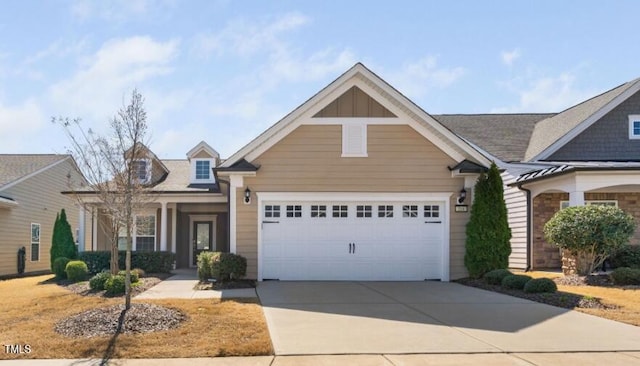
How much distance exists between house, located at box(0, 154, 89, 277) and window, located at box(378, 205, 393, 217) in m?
11.6

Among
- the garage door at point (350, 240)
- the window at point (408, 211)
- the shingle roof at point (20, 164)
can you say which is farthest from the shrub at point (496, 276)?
the shingle roof at point (20, 164)

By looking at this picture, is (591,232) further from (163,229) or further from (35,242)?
(35,242)

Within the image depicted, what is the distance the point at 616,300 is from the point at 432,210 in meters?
5.43

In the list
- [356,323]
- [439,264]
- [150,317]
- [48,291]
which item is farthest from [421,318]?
[48,291]

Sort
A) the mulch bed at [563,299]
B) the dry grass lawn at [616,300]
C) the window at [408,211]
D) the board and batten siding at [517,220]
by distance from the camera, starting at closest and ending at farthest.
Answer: the dry grass lawn at [616,300] → the mulch bed at [563,299] → the window at [408,211] → the board and batten siding at [517,220]

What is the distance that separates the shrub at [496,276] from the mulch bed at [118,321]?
7.92 meters

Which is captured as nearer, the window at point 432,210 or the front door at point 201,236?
the window at point 432,210

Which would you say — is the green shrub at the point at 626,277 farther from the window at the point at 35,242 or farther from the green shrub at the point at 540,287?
the window at the point at 35,242

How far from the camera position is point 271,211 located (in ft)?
50.2

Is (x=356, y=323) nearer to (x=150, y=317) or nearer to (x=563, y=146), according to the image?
(x=150, y=317)

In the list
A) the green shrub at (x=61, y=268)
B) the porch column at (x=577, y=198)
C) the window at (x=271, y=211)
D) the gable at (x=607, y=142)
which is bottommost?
the green shrub at (x=61, y=268)

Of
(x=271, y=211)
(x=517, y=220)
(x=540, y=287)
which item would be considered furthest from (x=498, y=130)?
(x=540, y=287)

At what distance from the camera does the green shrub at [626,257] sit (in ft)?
48.4

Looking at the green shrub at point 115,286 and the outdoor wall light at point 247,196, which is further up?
the outdoor wall light at point 247,196
